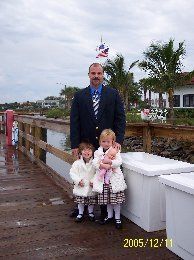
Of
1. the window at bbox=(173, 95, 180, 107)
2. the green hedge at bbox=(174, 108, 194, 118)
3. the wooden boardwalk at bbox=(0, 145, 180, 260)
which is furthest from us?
the window at bbox=(173, 95, 180, 107)

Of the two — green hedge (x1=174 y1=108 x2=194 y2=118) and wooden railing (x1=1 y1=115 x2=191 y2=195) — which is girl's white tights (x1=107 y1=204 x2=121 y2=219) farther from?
green hedge (x1=174 y1=108 x2=194 y2=118)

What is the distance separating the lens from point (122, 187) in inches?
150

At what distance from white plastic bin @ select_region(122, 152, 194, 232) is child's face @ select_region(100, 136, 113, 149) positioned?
31 centimetres

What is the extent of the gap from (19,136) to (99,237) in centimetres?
776

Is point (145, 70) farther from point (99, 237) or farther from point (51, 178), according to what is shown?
point (99, 237)

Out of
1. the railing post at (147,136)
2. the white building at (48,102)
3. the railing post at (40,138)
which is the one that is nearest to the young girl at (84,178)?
the railing post at (147,136)

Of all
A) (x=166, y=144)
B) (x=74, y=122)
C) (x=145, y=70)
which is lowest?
(x=166, y=144)

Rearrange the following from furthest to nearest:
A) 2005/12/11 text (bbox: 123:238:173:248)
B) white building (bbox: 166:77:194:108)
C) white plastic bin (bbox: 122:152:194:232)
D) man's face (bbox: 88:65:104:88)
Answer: white building (bbox: 166:77:194:108), man's face (bbox: 88:65:104:88), white plastic bin (bbox: 122:152:194:232), 2005/12/11 text (bbox: 123:238:173:248)

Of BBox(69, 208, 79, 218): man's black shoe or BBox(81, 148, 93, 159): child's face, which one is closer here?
BBox(81, 148, 93, 159): child's face

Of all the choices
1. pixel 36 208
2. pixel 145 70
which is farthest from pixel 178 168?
pixel 145 70

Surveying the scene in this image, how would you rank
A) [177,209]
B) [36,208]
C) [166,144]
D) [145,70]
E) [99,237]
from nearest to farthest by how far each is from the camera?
[177,209] → [99,237] → [36,208] → [166,144] → [145,70]

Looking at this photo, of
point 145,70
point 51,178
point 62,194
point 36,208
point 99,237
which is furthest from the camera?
point 145,70

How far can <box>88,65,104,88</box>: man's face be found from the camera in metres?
3.95

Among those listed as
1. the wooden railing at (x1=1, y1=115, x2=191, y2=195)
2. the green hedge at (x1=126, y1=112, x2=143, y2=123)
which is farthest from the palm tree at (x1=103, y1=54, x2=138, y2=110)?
the wooden railing at (x1=1, y1=115, x2=191, y2=195)
